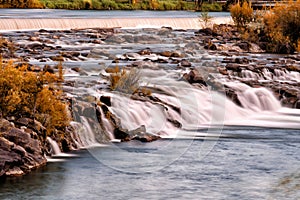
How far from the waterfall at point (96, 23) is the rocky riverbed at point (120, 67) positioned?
158cm

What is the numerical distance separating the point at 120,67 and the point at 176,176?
16042 millimetres

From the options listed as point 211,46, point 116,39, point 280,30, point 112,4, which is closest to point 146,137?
point 280,30

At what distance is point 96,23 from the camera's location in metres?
58.6

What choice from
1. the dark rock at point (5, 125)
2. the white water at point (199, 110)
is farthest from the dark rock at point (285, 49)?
the dark rock at point (5, 125)

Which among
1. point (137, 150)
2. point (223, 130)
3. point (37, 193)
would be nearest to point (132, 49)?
point (223, 130)

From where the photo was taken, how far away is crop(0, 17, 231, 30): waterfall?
53681 millimetres

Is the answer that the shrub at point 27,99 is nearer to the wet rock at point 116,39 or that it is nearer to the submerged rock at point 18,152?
the submerged rock at point 18,152

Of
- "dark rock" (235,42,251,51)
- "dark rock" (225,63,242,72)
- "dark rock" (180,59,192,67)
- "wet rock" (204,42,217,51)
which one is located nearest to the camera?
"dark rock" (225,63,242,72)

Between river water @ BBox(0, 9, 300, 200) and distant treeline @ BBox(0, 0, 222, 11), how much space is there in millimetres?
57141

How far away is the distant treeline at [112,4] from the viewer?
82.6 meters

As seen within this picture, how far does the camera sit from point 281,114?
27.3m

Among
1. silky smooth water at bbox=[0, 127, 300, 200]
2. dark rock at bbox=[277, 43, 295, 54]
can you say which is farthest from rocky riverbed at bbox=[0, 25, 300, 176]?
dark rock at bbox=[277, 43, 295, 54]

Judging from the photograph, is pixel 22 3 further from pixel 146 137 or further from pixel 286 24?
pixel 146 137

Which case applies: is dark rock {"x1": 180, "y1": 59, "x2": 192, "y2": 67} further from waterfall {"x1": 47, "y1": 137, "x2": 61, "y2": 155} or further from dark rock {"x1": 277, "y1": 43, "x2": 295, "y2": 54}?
waterfall {"x1": 47, "y1": 137, "x2": 61, "y2": 155}
